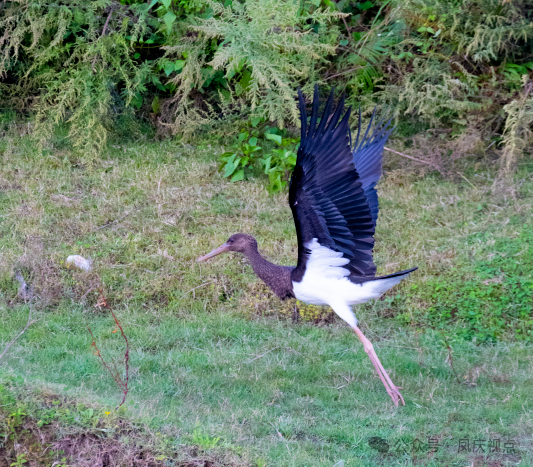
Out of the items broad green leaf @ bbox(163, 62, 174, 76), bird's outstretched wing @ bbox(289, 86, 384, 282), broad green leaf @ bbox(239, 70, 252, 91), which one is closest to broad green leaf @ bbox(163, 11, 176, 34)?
broad green leaf @ bbox(163, 62, 174, 76)

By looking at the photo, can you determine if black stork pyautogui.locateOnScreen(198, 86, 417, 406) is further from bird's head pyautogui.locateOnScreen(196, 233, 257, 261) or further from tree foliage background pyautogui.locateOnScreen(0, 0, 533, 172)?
tree foliage background pyautogui.locateOnScreen(0, 0, 533, 172)

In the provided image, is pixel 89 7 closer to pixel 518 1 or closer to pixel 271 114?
pixel 271 114

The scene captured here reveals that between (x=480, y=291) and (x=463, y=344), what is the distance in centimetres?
64

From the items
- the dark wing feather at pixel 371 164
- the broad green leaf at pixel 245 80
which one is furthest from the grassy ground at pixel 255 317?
the dark wing feather at pixel 371 164

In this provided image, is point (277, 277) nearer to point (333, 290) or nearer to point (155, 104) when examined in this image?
point (333, 290)

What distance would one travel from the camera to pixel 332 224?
4.13 metres

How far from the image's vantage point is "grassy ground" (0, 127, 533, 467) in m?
3.89

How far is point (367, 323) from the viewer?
5746 millimetres

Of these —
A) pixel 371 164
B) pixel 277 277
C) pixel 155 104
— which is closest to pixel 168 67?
pixel 155 104

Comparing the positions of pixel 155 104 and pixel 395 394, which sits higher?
pixel 395 394

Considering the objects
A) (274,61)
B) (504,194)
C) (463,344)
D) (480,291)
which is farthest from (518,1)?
(463,344)

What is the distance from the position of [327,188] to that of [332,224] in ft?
0.88

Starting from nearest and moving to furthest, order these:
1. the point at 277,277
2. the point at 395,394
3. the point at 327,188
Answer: the point at 327,188, the point at 395,394, the point at 277,277

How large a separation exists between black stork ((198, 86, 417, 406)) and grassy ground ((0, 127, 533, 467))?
610 millimetres
